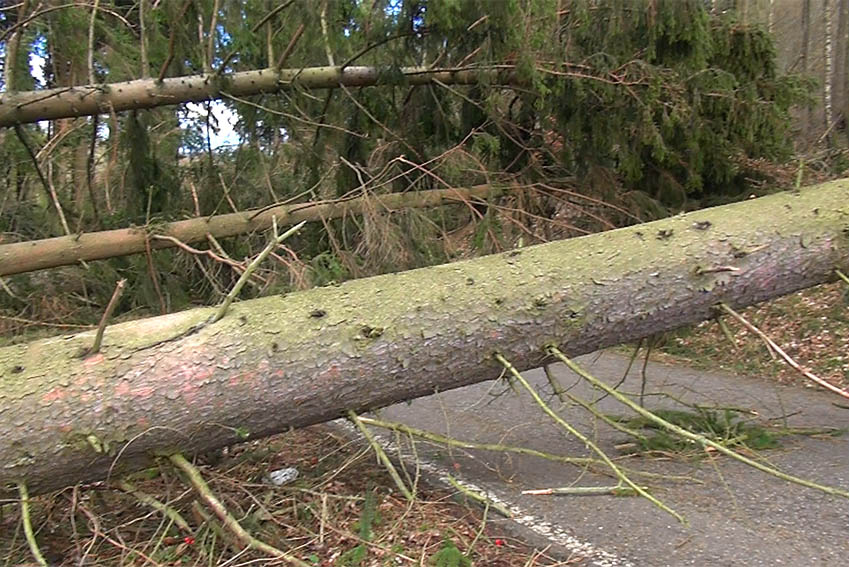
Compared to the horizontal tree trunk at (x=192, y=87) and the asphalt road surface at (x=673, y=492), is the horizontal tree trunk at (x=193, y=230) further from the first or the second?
the asphalt road surface at (x=673, y=492)

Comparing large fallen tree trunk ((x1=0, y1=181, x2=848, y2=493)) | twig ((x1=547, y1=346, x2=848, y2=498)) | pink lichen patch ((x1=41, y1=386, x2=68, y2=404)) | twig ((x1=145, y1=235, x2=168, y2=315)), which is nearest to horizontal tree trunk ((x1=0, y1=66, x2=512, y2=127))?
twig ((x1=145, y1=235, x2=168, y2=315))

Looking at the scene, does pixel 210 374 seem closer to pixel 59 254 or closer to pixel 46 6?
pixel 59 254

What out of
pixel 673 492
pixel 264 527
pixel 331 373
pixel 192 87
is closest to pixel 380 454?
pixel 331 373

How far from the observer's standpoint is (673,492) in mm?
3740

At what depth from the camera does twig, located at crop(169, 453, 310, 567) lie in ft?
9.81

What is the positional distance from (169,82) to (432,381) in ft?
10.3

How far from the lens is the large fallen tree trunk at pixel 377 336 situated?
118 inches

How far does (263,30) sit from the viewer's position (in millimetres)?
5754

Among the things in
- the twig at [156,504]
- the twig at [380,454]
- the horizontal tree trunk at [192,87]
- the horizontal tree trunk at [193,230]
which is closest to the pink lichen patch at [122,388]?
the twig at [156,504]

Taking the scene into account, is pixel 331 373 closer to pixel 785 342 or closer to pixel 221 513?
pixel 221 513

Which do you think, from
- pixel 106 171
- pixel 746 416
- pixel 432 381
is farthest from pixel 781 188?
pixel 106 171

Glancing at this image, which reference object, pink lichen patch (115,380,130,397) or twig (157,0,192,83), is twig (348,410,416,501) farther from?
twig (157,0,192,83)

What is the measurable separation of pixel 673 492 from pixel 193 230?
3561 millimetres

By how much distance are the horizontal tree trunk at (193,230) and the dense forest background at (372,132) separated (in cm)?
9
